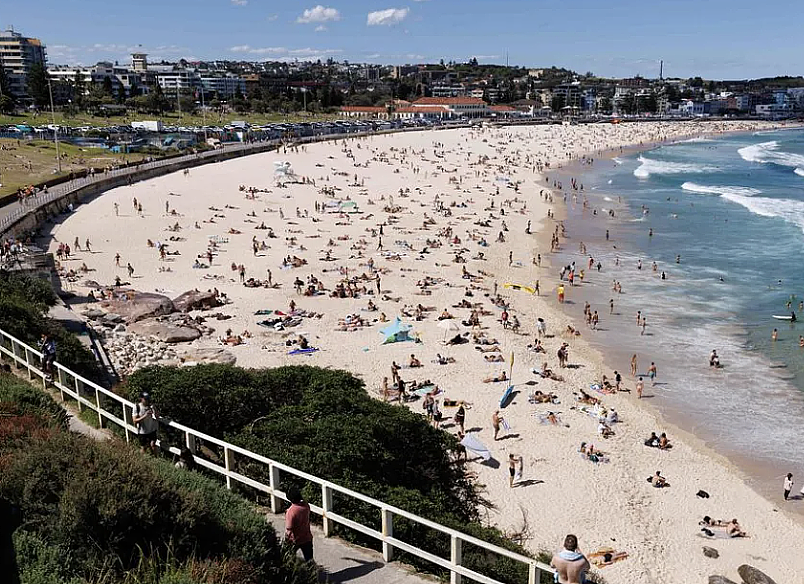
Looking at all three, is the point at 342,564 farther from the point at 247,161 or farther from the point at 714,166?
the point at 714,166

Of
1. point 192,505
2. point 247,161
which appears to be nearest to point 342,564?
point 192,505

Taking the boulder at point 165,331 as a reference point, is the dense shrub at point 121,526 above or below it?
above

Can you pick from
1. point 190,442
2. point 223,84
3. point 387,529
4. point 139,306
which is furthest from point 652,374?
point 223,84

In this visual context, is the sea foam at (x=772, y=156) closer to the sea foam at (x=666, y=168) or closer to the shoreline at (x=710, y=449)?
the sea foam at (x=666, y=168)

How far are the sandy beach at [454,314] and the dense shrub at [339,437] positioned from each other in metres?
3.13

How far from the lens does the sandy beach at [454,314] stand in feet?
41.6

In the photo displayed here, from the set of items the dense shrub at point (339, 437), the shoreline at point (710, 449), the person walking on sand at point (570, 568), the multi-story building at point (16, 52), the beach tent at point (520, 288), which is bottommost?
the shoreline at point (710, 449)

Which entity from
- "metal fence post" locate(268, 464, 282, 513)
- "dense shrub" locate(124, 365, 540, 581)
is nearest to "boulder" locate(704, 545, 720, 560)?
"dense shrub" locate(124, 365, 540, 581)

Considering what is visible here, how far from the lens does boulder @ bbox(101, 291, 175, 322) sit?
21234 mm

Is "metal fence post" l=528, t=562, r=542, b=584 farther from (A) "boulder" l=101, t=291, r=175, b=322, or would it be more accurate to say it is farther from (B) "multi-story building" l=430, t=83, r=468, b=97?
(B) "multi-story building" l=430, t=83, r=468, b=97

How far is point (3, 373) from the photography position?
32.7 ft

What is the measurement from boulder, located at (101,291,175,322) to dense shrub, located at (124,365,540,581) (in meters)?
10.9

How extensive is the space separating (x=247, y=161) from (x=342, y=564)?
59023mm

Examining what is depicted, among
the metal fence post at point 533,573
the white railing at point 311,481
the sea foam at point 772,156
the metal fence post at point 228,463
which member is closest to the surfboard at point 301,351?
the white railing at point 311,481
